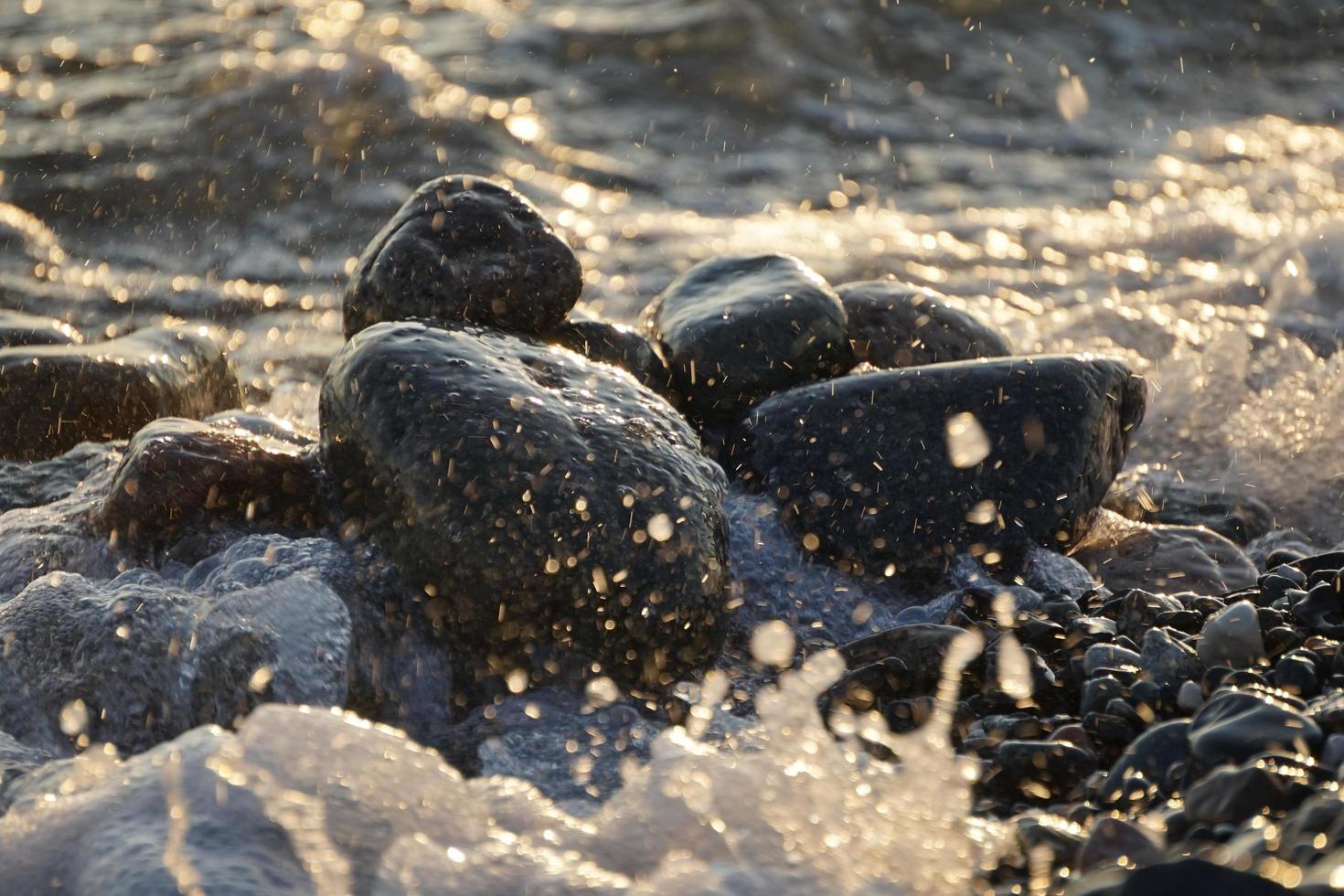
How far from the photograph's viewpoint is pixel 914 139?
10.7m

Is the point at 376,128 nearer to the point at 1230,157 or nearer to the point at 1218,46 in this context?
the point at 1230,157

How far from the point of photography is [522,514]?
3.28m


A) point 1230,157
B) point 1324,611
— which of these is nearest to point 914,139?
point 1230,157

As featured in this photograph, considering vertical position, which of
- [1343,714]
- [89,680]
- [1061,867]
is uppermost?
[1343,714]

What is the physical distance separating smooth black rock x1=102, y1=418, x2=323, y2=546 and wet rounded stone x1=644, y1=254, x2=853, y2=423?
131 centimetres

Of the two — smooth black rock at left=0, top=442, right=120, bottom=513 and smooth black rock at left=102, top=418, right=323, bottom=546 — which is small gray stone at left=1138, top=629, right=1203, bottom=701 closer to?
smooth black rock at left=102, top=418, right=323, bottom=546

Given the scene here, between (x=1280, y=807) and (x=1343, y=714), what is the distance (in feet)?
1.18

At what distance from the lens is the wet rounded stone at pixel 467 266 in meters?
4.25

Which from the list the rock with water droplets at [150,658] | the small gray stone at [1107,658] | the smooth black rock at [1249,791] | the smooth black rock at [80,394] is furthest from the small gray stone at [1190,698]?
the smooth black rock at [80,394]

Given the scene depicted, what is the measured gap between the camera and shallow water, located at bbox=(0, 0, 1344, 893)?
7383 millimetres

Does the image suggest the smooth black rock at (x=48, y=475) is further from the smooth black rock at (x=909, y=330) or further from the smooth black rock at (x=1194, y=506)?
the smooth black rock at (x=1194, y=506)

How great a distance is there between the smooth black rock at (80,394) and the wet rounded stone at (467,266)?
3.10 ft

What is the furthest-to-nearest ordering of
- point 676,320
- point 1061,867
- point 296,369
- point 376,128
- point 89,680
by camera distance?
Result: point 376,128
point 296,369
point 676,320
point 89,680
point 1061,867

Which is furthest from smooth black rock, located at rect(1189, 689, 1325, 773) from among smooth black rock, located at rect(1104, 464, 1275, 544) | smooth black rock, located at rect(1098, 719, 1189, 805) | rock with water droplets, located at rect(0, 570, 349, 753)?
smooth black rock, located at rect(1104, 464, 1275, 544)
